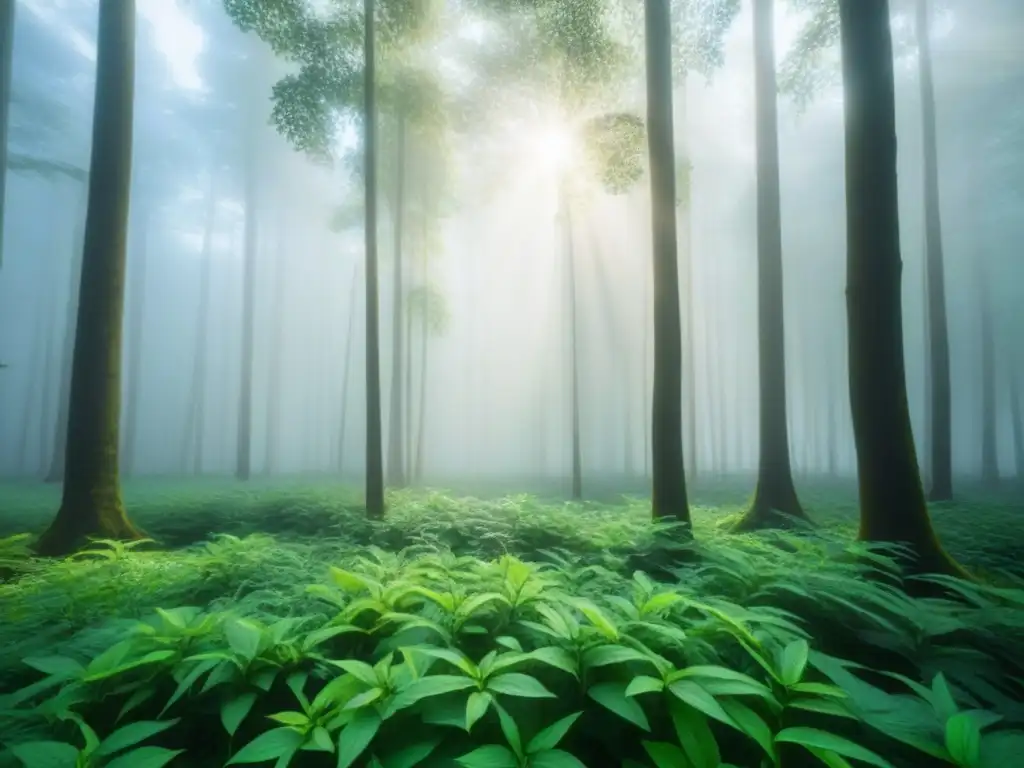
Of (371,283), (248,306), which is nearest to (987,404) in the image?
(371,283)

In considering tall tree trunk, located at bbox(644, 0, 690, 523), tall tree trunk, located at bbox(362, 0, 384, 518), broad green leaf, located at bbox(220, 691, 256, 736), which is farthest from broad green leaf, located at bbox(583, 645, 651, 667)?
tall tree trunk, located at bbox(362, 0, 384, 518)

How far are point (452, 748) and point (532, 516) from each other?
6160 millimetres

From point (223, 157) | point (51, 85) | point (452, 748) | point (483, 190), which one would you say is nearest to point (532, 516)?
point (452, 748)

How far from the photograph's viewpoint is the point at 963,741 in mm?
1369

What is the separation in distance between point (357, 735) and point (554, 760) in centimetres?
63

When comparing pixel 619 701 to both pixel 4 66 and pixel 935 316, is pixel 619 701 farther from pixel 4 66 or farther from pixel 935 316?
pixel 4 66

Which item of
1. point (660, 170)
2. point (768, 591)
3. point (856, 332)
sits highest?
point (660, 170)

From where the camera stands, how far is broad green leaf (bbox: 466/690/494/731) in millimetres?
1432

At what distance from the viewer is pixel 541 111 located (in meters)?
12.9

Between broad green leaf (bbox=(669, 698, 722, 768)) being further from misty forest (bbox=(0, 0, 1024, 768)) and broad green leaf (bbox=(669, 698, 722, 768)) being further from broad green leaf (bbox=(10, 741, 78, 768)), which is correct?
broad green leaf (bbox=(10, 741, 78, 768))

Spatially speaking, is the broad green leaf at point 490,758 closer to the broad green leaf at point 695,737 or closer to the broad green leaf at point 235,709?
the broad green leaf at point 695,737

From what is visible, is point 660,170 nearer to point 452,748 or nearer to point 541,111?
point 452,748

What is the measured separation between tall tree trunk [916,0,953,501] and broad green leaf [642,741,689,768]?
48.8 feet

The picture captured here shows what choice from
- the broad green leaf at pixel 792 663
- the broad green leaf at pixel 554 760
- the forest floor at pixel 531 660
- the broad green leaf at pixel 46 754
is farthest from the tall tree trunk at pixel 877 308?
the broad green leaf at pixel 46 754
